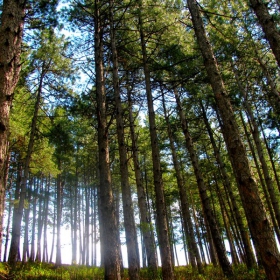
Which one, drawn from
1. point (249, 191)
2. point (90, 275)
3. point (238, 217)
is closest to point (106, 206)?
point (249, 191)

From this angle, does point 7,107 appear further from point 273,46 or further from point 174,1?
point 174,1

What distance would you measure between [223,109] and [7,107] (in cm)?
407

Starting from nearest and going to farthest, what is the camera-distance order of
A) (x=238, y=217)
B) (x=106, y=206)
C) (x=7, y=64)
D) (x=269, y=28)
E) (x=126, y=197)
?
(x=7, y=64)
(x=106, y=206)
(x=269, y=28)
(x=126, y=197)
(x=238, y=217)

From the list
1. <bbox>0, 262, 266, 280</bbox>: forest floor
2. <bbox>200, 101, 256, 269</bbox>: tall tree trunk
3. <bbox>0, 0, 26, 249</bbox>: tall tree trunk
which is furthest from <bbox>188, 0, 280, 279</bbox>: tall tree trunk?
<bbox>200, 101, 256, 269</bbox>: tall tree trunk

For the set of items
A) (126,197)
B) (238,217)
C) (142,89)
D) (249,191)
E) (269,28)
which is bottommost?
Result: (249,191)

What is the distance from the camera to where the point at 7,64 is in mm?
3734

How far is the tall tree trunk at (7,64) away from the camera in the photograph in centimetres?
329

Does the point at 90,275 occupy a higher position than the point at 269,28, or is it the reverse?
the point at 269,28

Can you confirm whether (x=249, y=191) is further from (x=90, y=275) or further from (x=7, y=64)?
(x=90, y=275)

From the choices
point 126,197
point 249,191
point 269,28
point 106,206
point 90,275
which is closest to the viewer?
point 249,191

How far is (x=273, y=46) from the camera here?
20.5 feet

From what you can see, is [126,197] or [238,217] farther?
[238,217]

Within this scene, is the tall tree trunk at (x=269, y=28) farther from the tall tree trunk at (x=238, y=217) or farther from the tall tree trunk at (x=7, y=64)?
the tall tree trunk at (x=7, y=64)

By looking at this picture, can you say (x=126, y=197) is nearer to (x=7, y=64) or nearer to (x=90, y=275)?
(x=90, y=275)
